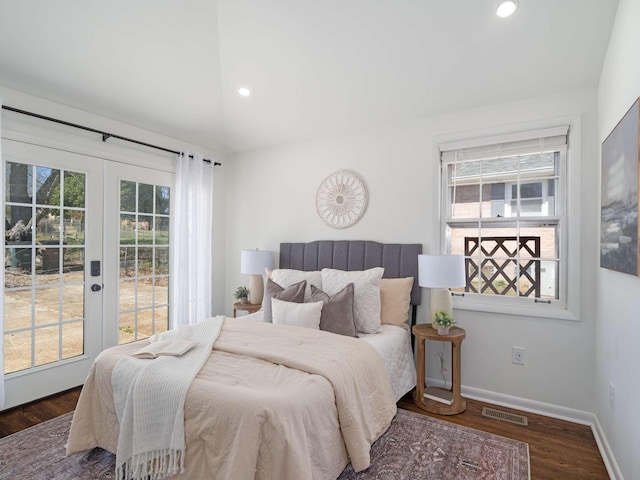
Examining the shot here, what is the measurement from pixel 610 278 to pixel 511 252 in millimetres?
845

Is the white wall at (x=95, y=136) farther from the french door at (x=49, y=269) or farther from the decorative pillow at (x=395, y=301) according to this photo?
the decorative pillow at (x=395, y=301)

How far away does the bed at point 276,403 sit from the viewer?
4.75 feet

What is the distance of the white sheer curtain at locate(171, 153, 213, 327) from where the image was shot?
3.79m

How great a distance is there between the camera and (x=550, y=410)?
264cm

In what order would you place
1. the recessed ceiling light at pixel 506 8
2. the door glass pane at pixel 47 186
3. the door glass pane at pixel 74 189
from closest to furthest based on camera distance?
the recessed ceiling light at pixel 506 8
the door glass pane at pixel 47 186
the door glass pane at pixel 74 189

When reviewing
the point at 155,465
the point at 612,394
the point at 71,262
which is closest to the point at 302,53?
the point at 71,262

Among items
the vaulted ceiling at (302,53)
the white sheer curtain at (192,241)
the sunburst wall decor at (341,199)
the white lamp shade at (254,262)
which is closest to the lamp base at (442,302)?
the sunburst wall decor at (341,199)

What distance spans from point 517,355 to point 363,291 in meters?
1.32

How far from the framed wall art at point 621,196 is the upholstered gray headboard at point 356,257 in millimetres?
1380

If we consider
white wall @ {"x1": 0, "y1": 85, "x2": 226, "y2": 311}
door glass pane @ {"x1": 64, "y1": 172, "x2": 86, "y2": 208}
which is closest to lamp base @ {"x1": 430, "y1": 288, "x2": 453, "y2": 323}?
white wall @ {"x1": 0, "y1": 85, "x2": 226, "y2": 311}

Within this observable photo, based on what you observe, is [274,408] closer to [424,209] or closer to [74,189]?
[424,209]

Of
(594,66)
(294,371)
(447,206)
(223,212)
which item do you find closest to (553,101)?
(594,66)

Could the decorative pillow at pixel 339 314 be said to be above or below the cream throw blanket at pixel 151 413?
above

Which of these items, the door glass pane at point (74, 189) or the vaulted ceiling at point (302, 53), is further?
the door glass pane at point (74, 189)
